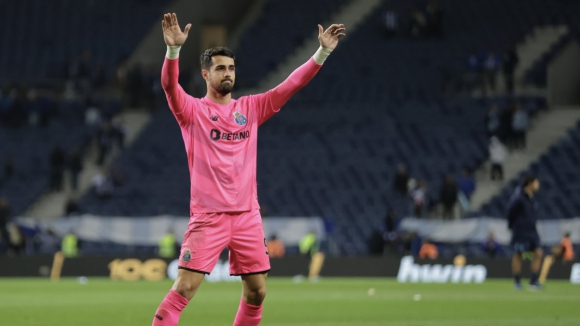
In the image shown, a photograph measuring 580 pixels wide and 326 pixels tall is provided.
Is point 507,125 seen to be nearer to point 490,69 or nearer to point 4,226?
point 490,69

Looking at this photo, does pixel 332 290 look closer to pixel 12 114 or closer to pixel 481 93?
pixel 481 93

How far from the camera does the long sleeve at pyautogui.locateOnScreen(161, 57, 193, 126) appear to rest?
27.6 ft

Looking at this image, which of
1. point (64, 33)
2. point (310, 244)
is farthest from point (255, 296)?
point (64, 33)

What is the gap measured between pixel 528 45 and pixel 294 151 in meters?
8.59

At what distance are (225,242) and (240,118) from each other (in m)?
0.99

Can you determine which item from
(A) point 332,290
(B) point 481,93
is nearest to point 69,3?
(B) point 481,93

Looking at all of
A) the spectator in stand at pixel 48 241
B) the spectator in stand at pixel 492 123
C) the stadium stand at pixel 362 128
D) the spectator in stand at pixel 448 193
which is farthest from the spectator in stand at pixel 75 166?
the spectator in stand at pixel 492 123

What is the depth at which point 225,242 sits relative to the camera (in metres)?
8.62

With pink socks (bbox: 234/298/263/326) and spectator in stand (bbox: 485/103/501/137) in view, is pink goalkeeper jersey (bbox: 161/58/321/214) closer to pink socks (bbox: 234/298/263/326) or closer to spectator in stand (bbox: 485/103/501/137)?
pink socks (bbox: 234/298/263/326)

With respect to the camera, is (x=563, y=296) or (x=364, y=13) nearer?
(x=563, y=296)

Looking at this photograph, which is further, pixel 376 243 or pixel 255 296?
pixel 376 243

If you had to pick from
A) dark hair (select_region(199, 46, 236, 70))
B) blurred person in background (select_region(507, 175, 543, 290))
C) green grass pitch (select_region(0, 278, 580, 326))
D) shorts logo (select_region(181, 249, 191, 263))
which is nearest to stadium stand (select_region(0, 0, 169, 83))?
green grass pitch (select_region(0, 278, 580, 326))

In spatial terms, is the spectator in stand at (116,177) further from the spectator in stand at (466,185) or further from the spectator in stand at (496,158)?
the spectator in stand at (496,158)

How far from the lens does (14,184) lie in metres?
38.2
